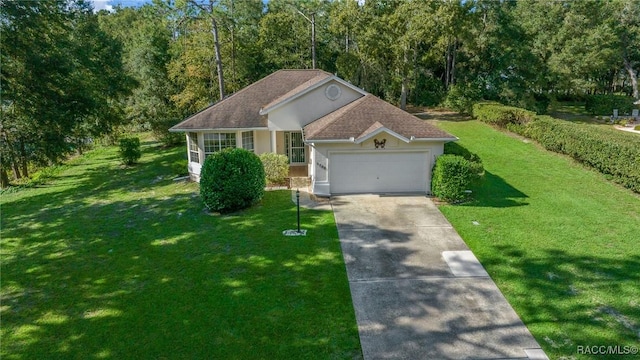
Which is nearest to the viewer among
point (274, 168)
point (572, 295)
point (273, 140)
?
point (572, 295)

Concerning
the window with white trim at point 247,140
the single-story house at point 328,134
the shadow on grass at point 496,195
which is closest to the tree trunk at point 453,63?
the single-story house at point 328,134

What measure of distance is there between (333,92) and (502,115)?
48.6 feet

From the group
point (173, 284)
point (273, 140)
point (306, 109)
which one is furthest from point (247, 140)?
point (173, 284)

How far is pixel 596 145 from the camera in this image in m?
18.6

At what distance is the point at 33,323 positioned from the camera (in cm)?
852

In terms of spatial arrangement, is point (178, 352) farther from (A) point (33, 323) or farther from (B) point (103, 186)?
(B) point (103, 186)

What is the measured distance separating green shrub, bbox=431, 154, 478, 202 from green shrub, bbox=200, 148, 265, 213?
280 inches

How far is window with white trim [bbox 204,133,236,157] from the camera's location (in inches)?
727

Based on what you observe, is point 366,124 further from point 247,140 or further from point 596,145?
point 596,145

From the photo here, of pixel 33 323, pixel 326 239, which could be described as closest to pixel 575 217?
pixel 326 239

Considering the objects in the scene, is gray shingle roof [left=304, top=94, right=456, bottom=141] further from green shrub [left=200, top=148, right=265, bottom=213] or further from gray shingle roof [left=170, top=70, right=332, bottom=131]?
gray shingle roof [left=170, top=70, right=332, bottom=131]

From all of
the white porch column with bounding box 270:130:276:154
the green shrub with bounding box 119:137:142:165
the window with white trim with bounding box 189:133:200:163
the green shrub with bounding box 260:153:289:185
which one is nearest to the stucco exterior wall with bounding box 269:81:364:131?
the white porch column with bounding box 270:130:276:154

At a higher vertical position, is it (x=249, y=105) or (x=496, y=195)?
(x=249, y=105)

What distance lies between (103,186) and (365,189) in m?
13.7
